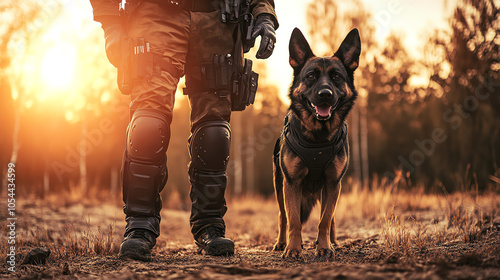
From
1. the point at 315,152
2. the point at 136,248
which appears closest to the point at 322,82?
the point at 315,152

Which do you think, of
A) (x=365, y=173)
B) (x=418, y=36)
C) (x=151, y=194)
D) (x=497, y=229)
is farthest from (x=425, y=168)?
(x=151, y=194)

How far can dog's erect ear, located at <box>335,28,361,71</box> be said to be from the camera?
124 inches

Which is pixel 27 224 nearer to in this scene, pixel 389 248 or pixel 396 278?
pixel 389 248

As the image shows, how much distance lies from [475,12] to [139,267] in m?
9.44

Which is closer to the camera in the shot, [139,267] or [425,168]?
[139,267]

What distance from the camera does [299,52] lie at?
3232 millimetres

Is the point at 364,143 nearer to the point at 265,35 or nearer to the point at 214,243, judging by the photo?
the point at 265,35

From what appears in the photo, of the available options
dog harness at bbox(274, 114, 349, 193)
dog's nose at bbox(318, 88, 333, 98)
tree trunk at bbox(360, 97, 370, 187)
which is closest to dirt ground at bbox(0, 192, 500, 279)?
dog harness at bbox(274, 114, 349, 193)

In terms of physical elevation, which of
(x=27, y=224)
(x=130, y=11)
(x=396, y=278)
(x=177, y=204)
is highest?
(x=130, y=11)

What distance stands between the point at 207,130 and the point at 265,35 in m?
0.82

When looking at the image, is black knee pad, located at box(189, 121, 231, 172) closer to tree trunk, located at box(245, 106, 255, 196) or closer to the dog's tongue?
the dog's tongue

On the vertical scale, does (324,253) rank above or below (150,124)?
below

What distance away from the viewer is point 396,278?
150 cm

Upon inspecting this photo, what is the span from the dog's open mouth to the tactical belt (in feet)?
3.39
